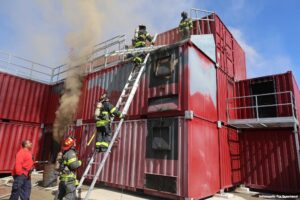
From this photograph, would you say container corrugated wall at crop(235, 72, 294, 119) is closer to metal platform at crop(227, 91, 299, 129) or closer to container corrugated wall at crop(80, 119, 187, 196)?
metal platform at crop(227, 91, 299, 129)

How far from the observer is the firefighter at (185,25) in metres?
11.1

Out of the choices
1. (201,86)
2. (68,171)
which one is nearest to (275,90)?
(201,86)

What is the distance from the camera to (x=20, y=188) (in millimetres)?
6422

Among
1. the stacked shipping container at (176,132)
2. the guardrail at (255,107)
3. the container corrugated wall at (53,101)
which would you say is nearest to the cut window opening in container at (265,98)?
the guardrail at (255,107)

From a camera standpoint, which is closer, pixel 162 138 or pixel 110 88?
pixel 162 138

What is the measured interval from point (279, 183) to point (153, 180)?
621 centimetres

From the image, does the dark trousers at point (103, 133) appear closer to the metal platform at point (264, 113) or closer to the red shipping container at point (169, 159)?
the red shipping container at point (169, 159)

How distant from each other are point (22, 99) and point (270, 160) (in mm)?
14309

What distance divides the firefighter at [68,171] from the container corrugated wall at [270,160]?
902 centimetres

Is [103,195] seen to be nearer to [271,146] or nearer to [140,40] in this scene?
[140,40]

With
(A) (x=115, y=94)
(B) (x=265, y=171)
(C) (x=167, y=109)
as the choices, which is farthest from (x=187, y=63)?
(B) (x=265, y=171)

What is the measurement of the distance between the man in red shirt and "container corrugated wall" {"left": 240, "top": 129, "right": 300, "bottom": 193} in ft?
32.1

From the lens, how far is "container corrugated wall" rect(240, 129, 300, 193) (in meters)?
10.3

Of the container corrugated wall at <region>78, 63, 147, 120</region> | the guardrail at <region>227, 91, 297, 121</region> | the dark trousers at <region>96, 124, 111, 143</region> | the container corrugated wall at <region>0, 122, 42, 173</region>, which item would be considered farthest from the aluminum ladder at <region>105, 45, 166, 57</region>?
the container corrugated wall at <region>0, 122, 42, 173</region>
